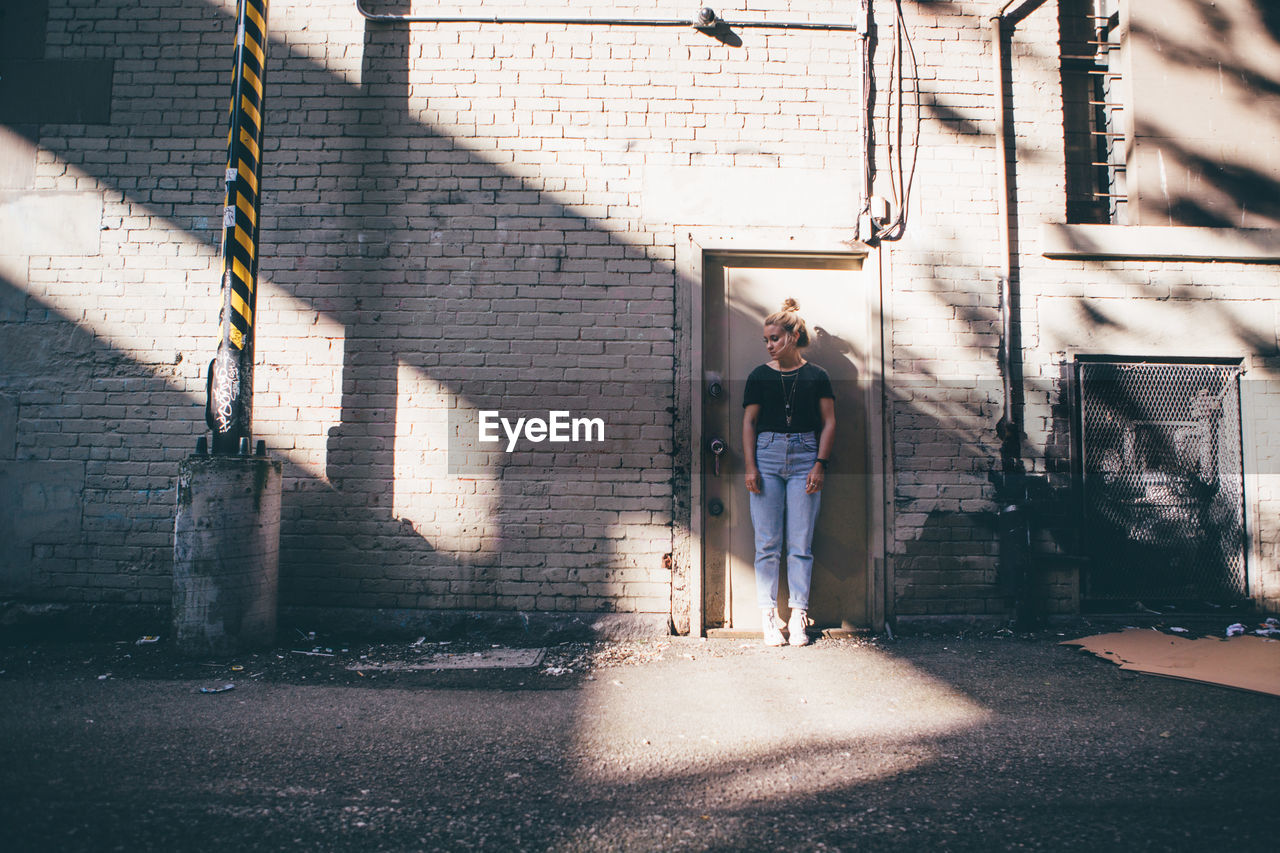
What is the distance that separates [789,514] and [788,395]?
2.40 ft

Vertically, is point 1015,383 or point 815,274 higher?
point 815,274

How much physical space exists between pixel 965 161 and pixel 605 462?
3.12 metres

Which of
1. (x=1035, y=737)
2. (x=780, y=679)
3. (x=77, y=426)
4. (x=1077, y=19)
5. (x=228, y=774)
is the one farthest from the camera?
(x=1077, y=19)

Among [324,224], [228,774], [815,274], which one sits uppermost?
[324,224]

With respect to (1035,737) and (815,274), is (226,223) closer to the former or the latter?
(815,274)

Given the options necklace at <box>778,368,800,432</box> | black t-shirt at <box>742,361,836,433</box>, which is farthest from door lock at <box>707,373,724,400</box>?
necklace at <box>778,368,800,432</box>

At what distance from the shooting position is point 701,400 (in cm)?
418

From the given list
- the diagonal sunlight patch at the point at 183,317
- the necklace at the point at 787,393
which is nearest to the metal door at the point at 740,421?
the necklace at the point at 787,393

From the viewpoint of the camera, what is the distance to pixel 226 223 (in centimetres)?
382

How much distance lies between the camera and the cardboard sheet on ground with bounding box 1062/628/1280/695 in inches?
130

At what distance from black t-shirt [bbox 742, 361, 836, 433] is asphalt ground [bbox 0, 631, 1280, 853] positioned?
1360 millimetres

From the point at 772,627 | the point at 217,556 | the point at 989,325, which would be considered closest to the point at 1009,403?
the point at 989,325

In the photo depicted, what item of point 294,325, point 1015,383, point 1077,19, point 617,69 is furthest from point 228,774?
point 1077,19

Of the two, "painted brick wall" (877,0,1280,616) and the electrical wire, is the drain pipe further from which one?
the electrical wire
